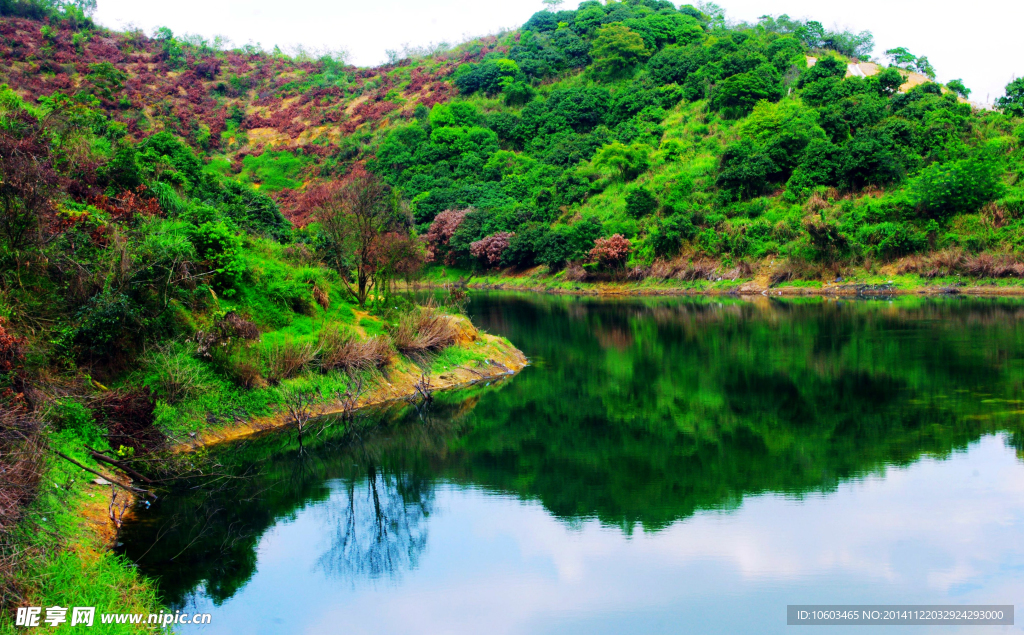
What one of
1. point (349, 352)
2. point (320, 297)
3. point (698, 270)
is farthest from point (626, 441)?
point (698, 270)

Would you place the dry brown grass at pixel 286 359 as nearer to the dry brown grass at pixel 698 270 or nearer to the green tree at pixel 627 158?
the dry brown grass at pixel 698 270

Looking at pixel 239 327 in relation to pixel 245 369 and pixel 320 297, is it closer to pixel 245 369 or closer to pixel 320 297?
pixel 245 369

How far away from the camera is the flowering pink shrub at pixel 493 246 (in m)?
69.6

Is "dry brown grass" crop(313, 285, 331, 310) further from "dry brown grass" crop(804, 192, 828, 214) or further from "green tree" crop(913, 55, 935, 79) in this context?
"green tree" crop(913, 55, 935, 79)

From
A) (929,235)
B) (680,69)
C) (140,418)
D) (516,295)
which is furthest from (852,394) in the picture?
(680,69)

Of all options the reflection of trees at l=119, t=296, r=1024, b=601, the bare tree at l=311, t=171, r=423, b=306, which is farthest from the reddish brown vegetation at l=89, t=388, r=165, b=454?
the bare tree at l=311, t=171, r=423, b=306

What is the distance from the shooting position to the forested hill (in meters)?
50.4

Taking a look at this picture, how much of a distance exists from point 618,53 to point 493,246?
37.9 m

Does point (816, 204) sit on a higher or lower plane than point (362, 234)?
higher

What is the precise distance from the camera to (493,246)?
69.8 metres

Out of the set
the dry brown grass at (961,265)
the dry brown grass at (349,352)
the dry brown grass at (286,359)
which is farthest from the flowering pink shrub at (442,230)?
the dry brown grass at (286,359)

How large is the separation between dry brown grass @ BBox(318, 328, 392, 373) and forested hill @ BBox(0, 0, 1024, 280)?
8986mm

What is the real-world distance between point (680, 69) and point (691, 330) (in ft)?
187

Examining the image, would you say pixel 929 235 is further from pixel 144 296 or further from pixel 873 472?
pixel 144 296
